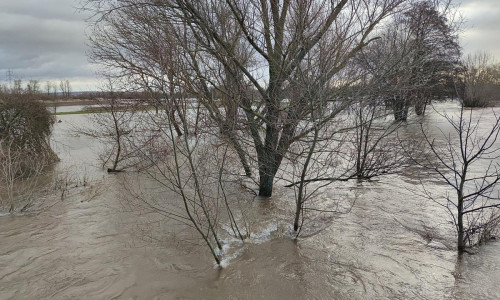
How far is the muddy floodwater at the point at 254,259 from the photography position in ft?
17.4

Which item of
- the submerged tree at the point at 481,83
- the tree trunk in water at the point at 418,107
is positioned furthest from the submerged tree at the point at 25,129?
the submerged tree at the point at 481,83

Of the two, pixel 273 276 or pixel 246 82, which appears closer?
pixel 273 276

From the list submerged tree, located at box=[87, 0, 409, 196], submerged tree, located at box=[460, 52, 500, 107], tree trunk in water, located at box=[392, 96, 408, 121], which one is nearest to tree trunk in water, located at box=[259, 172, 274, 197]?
submerged tree, located at box=[87, 0, 409, 196]

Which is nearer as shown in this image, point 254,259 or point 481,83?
point 254,259

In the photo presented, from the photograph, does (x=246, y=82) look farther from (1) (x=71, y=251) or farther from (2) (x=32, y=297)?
(2) (x=32, y=297)

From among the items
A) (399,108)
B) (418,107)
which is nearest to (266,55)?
(399,108)

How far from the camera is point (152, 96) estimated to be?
534cm

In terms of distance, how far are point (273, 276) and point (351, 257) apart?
5.41 feet

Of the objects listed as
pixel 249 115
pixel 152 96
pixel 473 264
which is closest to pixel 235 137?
pixel 249 115

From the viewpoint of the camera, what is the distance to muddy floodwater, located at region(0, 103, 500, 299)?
5289 millimetres

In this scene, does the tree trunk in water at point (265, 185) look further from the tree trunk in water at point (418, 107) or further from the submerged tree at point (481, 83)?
the submerged tree at point (481, 83)

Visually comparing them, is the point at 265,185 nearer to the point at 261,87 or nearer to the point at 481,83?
the point at 261,87

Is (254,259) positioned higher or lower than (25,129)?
lower

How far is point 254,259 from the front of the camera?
6242 mm
